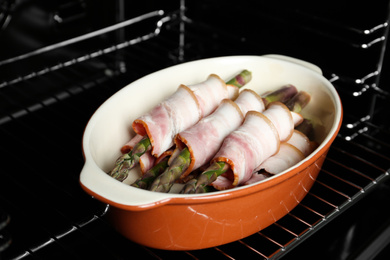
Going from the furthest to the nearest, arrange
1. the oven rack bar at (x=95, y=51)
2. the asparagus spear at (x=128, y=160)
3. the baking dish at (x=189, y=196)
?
the oven rack bar at (x=95, y=51) → the asparagus spear at (x=128, y=160) → the baking dish at (x=189, y=196)

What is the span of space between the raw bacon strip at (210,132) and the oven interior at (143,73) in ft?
0.48

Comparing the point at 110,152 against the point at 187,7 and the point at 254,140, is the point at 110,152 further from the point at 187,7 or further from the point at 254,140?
the point at 187,7

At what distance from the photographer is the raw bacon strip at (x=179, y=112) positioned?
842 mm

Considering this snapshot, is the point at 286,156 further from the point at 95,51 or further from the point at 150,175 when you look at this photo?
the point at 95,51

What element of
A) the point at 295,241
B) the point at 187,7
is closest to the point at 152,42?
the point at 187,7

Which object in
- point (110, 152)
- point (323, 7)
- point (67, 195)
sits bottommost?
point (67, 195)

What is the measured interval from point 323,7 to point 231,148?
17.6 inches

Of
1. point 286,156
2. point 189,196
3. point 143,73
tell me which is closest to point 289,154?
point 286,156

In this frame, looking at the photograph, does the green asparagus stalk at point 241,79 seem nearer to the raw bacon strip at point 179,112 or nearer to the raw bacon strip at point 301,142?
the raw bacon strip at point 179,112

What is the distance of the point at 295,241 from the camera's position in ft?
2.57

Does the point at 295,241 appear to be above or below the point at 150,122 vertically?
below

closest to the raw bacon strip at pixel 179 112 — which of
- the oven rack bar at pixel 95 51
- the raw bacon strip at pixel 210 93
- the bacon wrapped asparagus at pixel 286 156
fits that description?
the raw bacon strip at pixel 210 93

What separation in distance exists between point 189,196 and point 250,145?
164mm

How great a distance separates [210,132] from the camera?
84 cm
